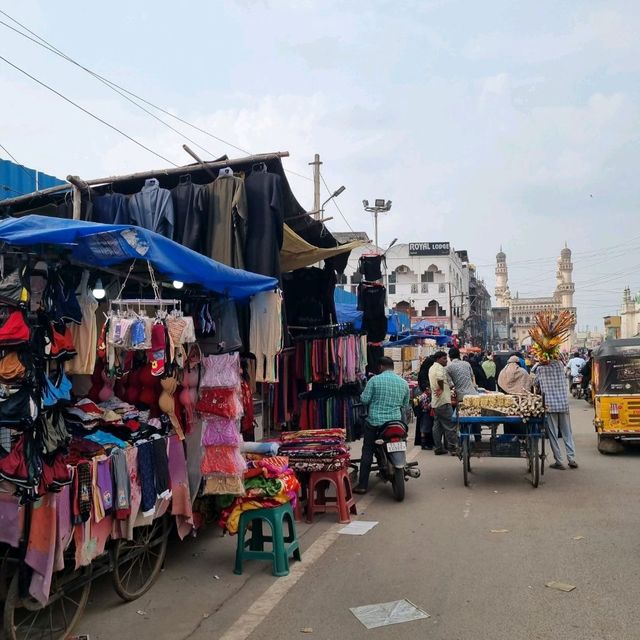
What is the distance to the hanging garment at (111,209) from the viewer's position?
284 inches

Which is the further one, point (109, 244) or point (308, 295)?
point (308, 295)

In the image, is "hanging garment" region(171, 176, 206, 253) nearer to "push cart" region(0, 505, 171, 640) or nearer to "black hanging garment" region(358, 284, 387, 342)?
"push cart" region(0, 505, 171, 640)

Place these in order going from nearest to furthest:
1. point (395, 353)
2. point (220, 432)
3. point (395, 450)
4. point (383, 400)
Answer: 1. point (220, 432)
2. point (395, 450)
3. point (383, 400)
4. point (395, 353)

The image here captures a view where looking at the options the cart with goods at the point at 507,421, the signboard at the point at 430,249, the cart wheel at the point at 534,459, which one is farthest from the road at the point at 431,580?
the signboard at the point at 430,249

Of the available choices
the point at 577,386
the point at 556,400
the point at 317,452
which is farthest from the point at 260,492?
the point at 577,386

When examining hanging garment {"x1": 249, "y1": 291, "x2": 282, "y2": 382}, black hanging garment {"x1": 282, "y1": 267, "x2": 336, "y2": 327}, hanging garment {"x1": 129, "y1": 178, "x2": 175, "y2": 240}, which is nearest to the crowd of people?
black hanging garment {"x1": 282, "y1": 267, "x2": 336, "y2": 327}

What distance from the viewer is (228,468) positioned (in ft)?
18.9

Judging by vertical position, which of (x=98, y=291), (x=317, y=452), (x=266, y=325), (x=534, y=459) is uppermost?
(x=98, y=291)

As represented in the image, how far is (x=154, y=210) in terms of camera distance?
714 cm

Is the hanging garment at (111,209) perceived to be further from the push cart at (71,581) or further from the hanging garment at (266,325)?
the push cart at (71,581)

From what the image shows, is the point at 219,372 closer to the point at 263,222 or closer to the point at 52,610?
the point at 263,222

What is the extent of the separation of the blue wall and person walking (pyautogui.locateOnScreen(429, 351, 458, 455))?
738cm

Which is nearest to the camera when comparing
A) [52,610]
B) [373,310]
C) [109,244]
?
[109,244]

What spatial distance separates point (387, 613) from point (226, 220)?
4243mm
